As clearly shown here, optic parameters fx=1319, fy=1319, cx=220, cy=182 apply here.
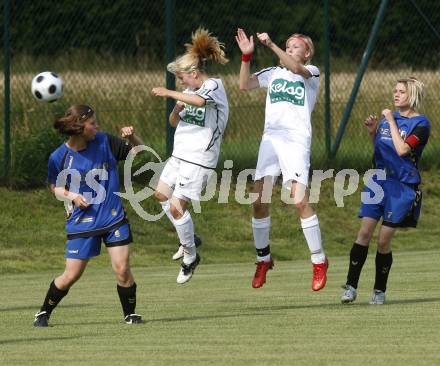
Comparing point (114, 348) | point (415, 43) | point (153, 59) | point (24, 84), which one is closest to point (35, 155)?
point (24, 84)

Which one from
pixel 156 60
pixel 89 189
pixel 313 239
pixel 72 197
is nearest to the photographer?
pixel 72 197

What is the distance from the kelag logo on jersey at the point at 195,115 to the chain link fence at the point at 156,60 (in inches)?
271

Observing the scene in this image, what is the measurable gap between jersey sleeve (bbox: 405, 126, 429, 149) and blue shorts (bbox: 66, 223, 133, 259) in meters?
2.52

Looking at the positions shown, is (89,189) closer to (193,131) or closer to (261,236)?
(193,131)

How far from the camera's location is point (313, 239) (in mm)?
11523

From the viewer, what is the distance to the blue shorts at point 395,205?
10945mm

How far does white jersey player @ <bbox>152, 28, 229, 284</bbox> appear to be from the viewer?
11875 millimetres

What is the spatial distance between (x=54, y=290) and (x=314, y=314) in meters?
2.05

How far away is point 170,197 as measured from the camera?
40.6ft

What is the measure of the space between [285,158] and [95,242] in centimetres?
233
